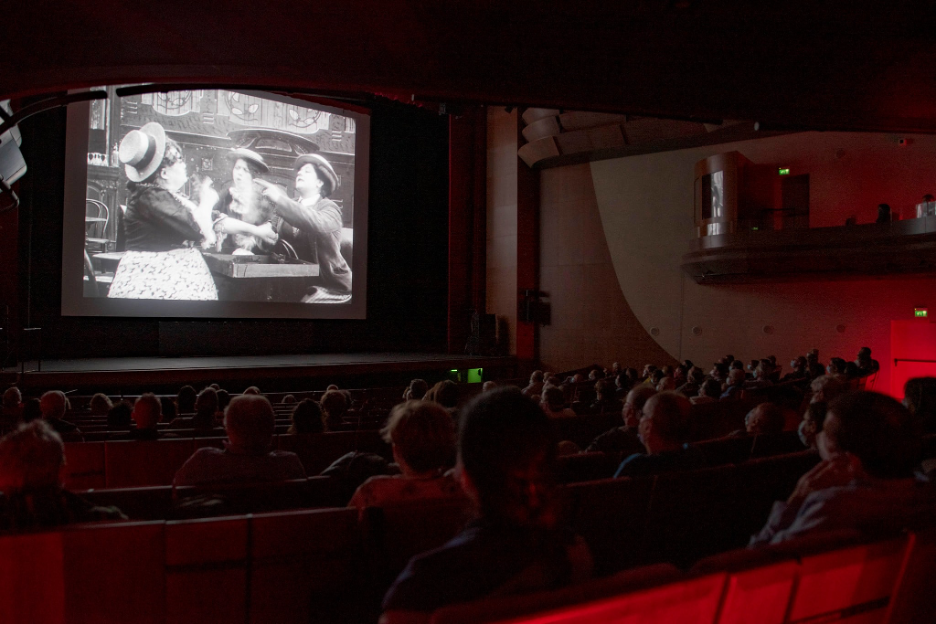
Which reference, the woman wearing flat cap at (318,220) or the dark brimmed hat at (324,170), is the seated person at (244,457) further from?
the dark brimmed hat at (324,170)

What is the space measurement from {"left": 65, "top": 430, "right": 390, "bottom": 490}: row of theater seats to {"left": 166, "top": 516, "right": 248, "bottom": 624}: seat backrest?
1.83 m

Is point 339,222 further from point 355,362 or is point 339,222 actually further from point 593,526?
point 593,526

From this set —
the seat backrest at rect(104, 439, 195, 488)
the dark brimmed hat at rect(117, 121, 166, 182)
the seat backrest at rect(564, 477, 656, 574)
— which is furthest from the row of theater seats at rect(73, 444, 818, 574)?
the dark brimmed hat at rect(117, 121, 166, 182)

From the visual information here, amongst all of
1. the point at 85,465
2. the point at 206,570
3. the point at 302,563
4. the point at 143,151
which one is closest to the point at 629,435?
the point at 302,563

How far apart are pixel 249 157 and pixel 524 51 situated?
31.0ft

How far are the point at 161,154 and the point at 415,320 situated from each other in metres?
6.78

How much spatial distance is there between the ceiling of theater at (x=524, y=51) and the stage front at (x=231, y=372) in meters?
5.66

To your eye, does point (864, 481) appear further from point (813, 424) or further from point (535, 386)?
point (535, 386)

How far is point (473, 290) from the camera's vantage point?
50.0 feet

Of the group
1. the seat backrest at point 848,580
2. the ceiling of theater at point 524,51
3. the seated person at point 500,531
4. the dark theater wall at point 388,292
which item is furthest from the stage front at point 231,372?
the seat backrest at point 848,580

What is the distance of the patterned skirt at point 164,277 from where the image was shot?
10.5m

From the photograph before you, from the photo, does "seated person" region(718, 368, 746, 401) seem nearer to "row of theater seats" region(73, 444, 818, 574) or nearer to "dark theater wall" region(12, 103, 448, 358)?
"row of theater seats" region(73, 444, 818, 574)

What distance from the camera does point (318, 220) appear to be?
12.5 metres

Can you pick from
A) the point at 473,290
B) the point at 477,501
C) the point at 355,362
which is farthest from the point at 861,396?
the point at 473,290
